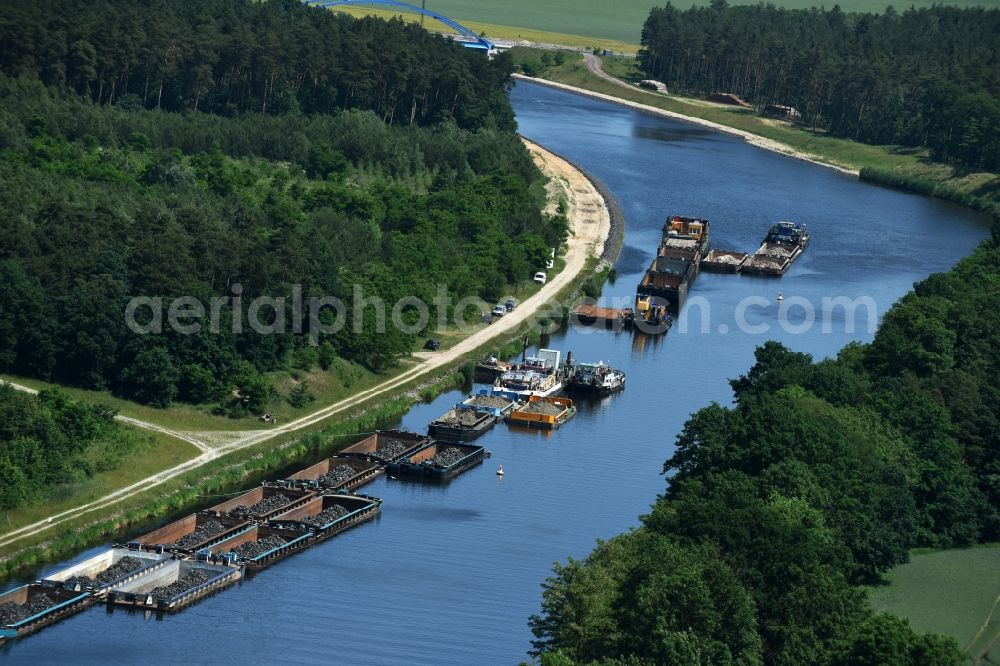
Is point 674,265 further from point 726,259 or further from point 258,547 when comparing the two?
point 258,547

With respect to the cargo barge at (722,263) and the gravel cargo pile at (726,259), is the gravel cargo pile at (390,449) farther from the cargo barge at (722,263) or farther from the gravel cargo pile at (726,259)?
the gravel cargo pile at (726,259)

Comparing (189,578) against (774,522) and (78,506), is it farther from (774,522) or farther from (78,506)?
(774,522)

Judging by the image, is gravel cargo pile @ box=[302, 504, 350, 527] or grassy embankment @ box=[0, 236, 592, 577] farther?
gravel cargo pile @ box=[302, 504, 350, 527]

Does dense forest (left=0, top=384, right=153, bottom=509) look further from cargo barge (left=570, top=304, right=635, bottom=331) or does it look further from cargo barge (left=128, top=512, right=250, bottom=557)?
cargo barge (left=570, top=304, right=635, bottom=331)

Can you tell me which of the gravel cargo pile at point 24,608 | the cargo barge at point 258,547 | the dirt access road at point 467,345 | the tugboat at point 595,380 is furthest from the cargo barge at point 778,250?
the gravel cargo pile at point 24,608

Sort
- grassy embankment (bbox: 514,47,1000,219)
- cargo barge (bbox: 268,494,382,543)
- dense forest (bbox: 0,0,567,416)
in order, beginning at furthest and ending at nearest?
grassy embankment (bbox: 514,47,1000,219), dense forest (bbox: 0,0,567,416), cargo barge (bbox: 268,494,382,543)

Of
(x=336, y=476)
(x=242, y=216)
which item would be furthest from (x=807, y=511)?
(x=242, y=216)

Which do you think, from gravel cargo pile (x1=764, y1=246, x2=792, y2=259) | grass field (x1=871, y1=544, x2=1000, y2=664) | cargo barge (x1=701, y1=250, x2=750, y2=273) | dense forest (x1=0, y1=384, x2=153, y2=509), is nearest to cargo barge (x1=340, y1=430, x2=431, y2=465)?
dense forest (x1=0, y1=384, x2=153, y2=509)
